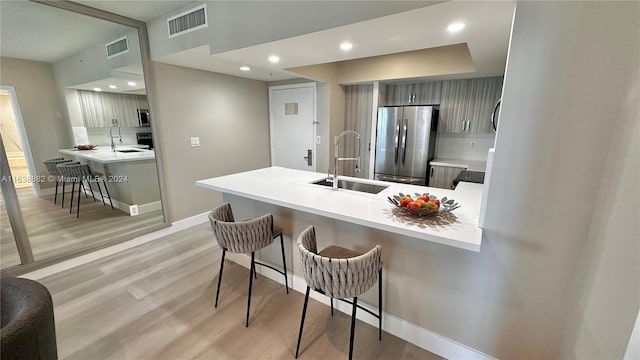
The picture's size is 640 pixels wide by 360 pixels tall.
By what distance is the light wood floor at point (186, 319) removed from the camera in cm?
165

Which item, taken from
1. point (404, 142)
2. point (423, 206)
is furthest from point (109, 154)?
point (404, 142)

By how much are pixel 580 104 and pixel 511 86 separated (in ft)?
0.86

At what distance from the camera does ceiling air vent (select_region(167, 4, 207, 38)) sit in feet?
7.47

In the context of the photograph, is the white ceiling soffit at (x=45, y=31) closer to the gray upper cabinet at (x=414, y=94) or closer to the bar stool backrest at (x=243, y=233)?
the bar stool backrest at (x=243, y=233)

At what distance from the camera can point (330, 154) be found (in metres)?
4.05

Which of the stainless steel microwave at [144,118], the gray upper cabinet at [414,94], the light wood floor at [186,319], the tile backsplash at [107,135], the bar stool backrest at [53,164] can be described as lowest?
the light wood floor at [186,319]

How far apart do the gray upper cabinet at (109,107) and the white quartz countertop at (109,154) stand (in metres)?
0.28

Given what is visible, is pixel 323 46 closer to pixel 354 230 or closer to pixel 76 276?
pixel 354 230

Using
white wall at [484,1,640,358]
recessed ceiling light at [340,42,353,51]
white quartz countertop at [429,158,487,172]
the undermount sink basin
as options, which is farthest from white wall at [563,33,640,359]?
white quartz countertop at [429,158,487,172]

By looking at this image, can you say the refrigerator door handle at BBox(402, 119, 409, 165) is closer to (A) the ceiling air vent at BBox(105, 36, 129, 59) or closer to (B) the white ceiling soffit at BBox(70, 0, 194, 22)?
(B) the white ceiling soffit at BBox(70, 0, 194, 22)

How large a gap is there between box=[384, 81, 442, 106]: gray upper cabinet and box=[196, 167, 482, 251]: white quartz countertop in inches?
82.7

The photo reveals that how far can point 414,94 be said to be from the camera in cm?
397

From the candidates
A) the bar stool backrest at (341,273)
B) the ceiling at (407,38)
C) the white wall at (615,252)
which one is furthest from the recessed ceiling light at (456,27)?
the bar stool backrest at (341,273)

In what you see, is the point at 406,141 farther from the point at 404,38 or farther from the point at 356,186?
the point at 404,38
